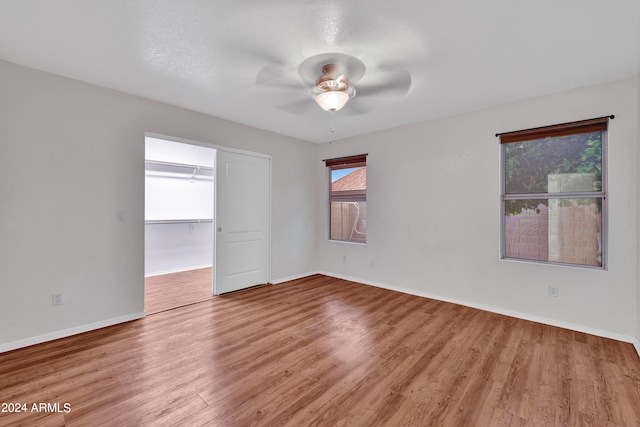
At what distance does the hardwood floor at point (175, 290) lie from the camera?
3.60 meters

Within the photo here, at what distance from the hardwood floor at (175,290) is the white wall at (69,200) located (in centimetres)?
49

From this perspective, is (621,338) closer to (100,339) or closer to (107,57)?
(100,339)

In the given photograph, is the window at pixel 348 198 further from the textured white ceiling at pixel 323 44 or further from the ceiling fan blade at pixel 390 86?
the textured white ceiling at pixel 323 44

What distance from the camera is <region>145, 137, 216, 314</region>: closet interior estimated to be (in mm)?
4887

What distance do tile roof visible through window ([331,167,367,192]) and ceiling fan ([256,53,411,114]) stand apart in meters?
1.97

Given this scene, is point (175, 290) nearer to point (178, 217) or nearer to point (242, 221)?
point (242, 221)

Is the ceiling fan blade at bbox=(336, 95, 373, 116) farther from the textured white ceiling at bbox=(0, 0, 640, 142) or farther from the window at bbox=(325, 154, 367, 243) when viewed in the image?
the window at bbox=(325, 154, 367, 243)

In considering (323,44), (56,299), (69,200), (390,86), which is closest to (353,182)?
(390,86)

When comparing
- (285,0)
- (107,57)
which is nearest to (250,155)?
(107,57)

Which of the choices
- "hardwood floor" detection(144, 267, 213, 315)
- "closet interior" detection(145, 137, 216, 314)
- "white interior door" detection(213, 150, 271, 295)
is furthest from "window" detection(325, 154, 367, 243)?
"hardwood floor" detection(144, 267, 213, 315)

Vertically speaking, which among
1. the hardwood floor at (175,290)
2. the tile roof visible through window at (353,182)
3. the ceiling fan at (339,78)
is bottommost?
the hardwood floor at (175,290)

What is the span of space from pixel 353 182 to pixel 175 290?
3498 mm

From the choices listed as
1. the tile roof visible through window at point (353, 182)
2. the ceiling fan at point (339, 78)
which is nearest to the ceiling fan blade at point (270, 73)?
the ceiling fan at point (339, 78)

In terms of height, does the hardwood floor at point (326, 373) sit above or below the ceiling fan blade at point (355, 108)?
below
